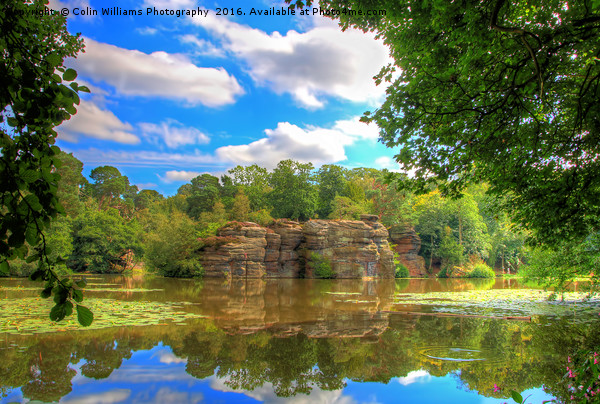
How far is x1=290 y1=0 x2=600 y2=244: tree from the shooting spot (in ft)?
15.5

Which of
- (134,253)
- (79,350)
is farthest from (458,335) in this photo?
(134,253)

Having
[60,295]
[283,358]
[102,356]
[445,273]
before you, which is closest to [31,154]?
[60,295]

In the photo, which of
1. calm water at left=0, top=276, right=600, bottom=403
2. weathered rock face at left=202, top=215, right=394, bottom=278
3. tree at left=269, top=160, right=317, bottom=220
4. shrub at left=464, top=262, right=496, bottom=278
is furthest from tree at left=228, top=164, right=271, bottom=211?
calm water at left=0, top=276, right=600, bottom=403

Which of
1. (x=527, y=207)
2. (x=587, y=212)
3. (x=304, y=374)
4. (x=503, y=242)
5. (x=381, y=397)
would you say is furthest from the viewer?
(x=503, y=242)

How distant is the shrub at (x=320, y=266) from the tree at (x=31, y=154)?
29712 mm

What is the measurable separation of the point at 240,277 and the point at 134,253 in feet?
41.9

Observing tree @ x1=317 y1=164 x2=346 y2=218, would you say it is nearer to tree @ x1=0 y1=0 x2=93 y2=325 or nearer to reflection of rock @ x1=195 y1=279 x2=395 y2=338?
reflection of rock @ x1=195 y1=279 x2=395 y2=338

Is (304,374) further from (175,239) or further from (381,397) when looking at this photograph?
(175,239)

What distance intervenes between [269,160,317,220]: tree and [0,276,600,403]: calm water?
3091 cm

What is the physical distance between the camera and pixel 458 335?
8.20 metres

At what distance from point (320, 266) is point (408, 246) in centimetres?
1408

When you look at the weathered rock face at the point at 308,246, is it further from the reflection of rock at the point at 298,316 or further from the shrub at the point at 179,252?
the reflection of rock at the point at 298,316

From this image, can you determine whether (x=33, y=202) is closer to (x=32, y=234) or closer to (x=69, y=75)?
(x=32, y=234)

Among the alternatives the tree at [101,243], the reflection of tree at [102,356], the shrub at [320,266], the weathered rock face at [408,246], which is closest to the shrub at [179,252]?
the tree at [101,243]
